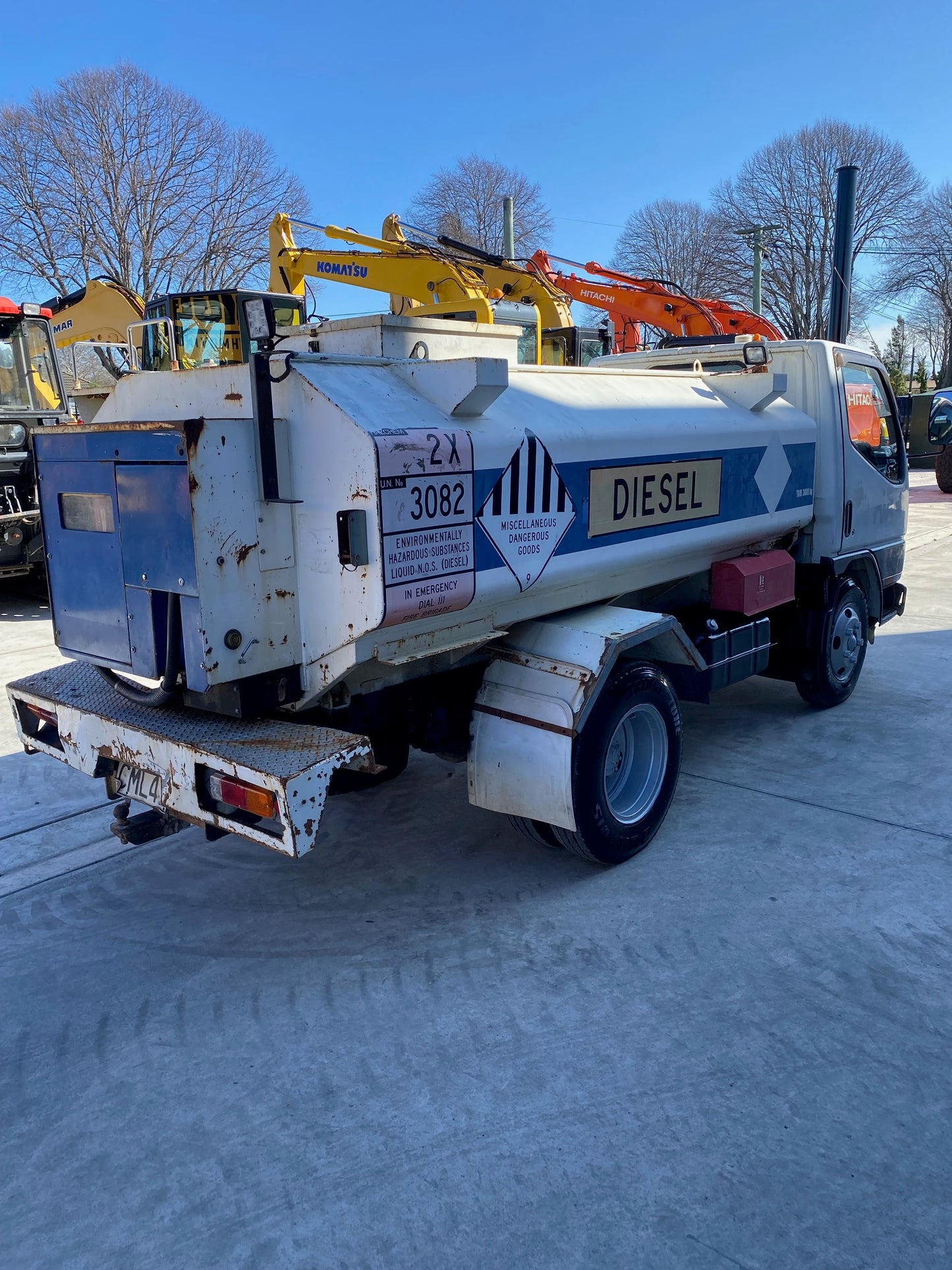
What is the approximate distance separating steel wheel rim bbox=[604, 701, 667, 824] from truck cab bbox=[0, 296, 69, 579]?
7.80 meters

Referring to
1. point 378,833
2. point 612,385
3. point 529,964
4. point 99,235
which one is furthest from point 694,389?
point 99,235

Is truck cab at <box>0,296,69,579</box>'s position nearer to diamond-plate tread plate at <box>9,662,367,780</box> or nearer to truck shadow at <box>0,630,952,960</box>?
truck shadow at <box>0,630,952,960</box>

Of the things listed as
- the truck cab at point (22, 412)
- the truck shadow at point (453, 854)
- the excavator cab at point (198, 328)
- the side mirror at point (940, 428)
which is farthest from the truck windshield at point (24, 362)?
the side mirror at point (940, 428)

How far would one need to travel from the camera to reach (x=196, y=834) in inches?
187

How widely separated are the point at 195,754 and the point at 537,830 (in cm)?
158

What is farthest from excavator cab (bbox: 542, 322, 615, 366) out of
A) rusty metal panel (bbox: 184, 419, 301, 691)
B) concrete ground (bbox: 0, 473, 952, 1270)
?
rusty metal panel (bbox: 184, 419, 301, 691)

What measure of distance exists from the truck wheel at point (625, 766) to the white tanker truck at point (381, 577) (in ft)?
0.04

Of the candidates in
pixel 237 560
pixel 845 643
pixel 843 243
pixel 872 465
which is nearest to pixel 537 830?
pixel 237 560

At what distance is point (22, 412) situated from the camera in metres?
10.8

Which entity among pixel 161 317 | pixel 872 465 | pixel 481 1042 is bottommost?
pixel 481 1042

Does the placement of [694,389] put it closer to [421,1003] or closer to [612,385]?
[612,385]

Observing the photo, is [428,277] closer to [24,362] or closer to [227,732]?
[24,362]

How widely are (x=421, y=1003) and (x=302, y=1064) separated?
0.47 m

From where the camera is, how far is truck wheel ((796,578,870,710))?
20.5 ft
